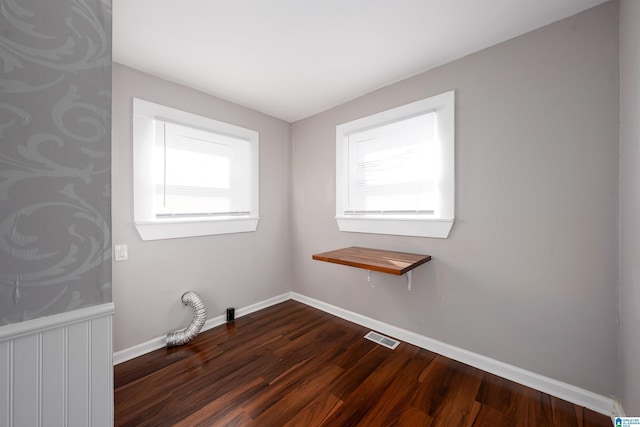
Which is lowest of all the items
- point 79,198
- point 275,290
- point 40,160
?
point 275,290

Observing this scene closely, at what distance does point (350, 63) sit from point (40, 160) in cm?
205

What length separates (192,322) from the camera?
233cm

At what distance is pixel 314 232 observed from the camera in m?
3.13

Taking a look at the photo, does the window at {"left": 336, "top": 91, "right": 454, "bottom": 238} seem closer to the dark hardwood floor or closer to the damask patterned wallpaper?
the dark hardwood floor

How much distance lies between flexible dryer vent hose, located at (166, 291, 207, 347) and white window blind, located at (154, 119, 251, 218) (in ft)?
2.60

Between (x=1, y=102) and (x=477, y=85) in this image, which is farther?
(x=477, y=85)

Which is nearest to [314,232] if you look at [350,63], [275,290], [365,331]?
[275,290]

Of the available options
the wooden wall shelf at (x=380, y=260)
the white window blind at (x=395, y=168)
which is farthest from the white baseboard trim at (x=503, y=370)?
the white window blind at (x=395, y=168)

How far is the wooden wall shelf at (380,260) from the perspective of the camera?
1.82 metres

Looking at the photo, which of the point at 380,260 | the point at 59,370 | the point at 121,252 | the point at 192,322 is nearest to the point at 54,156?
the point at 59,370

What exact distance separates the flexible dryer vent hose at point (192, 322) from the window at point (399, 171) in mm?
1622

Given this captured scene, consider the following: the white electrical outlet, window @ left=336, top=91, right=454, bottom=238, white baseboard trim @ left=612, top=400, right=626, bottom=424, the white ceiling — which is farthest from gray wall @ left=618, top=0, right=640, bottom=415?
the white electrical outlet

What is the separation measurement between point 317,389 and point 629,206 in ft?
6.92

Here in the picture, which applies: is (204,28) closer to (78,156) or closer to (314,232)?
(78,156)
